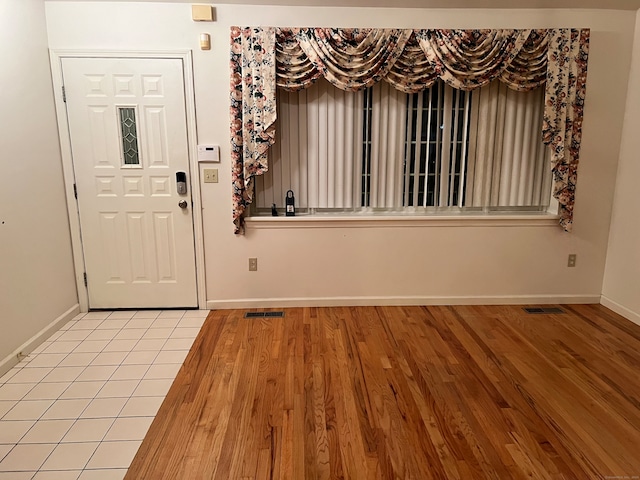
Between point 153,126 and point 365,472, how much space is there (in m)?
2.85

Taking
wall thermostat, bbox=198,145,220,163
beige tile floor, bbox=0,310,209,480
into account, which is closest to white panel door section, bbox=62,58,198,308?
wall thermostat, bbox=198,145,220,163

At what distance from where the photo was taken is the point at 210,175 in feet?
11.0

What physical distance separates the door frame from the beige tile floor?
360mm

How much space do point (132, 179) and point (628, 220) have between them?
13.4 ft

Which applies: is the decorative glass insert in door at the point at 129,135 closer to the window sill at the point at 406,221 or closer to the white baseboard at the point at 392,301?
the window sill at the point at 406,221

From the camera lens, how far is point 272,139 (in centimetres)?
322

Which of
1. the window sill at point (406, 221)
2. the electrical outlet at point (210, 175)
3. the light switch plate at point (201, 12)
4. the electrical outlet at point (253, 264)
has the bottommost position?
the electrical outlet at point (253, 264)

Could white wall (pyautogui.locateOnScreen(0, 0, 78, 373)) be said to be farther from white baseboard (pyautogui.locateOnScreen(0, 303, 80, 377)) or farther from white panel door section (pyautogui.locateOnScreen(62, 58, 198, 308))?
white panel door section (pyautogui.locateOnScreen(62, 58, 198, 308))

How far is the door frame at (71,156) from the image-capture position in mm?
3113

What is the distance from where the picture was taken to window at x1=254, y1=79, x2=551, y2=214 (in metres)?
3.43

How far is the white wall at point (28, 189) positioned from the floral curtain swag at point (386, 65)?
4.51ft

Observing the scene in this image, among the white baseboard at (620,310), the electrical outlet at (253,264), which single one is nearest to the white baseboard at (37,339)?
the electrical outlet at (253,264)

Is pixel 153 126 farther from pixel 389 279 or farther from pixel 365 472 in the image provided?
pixel 365 472

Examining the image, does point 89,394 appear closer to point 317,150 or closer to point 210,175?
point 210,175
